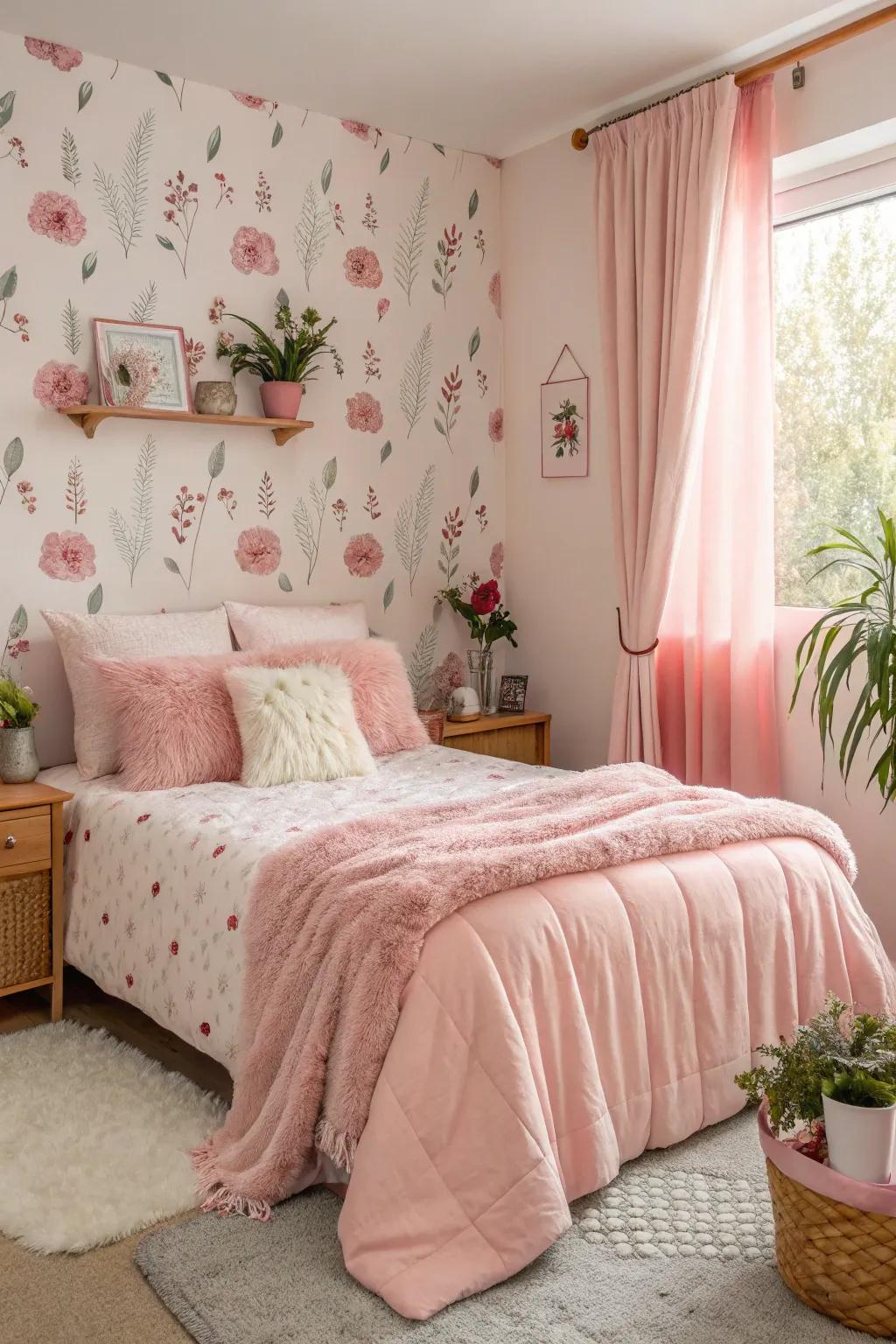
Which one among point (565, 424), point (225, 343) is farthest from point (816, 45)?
point (225, 343)

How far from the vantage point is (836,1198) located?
5.71ft

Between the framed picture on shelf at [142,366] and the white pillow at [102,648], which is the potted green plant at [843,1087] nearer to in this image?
the white pillow at [102,648]

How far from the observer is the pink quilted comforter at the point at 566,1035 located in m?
1.87

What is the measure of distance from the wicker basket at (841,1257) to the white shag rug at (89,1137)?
3.56ft

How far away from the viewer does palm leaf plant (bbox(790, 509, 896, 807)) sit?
2.75 m

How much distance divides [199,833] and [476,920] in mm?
882

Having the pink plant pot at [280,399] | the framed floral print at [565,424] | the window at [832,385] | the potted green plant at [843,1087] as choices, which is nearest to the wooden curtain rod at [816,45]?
the window at [832,385]

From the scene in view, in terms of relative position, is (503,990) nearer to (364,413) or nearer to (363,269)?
(364,413)

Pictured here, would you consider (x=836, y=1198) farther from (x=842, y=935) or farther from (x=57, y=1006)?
(x=57, y=1006)

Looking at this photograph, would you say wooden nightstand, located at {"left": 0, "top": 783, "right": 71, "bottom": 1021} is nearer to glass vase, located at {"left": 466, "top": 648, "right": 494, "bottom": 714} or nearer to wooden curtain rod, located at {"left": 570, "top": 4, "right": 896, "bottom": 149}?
glass vase, located at {"left": 466, "top": 648, "right": 494, "bottom": 714}

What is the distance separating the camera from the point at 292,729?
3168 mm

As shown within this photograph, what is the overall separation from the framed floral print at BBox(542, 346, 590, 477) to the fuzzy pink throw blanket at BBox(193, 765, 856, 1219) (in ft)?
6.38

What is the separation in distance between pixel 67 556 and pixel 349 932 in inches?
74.0

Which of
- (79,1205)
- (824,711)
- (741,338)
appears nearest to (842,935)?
(824,711)
